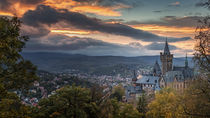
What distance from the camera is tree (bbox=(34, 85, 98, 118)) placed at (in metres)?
16.9

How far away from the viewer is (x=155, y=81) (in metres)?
84.4

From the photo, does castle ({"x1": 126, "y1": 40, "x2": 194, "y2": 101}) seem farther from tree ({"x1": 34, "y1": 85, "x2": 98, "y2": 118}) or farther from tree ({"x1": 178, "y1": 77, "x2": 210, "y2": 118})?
tree ({"x1": 178, "y1": 77, "x2": 210, "y2": 118})

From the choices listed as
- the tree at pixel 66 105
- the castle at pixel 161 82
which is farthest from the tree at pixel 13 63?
the castle at pixel 161 82

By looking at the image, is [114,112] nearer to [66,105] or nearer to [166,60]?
[66,105]

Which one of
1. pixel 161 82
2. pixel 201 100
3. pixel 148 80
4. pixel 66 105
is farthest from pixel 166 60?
pixel 201 100

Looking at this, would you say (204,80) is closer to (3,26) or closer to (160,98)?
(3,26)

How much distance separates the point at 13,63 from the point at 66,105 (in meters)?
8.42

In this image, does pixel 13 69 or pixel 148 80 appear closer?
pixel 13 69

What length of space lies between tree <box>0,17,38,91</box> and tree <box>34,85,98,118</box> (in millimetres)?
5521

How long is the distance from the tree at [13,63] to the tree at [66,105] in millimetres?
5521

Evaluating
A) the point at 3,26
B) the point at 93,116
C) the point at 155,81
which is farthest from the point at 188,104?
the point at 155,81

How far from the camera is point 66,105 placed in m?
17.9

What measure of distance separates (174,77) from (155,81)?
9.87 metres

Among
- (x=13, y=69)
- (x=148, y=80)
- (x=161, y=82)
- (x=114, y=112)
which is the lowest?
(x=148, y=80)
